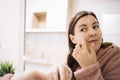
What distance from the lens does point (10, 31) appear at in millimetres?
1604

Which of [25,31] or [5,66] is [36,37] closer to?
[25,31]

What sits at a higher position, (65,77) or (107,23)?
(107,23)

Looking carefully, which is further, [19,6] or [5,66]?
[19,6]

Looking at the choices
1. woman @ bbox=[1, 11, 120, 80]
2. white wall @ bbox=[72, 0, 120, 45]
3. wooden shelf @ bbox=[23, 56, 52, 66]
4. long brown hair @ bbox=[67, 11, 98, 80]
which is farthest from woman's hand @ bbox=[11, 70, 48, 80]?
wooden shelf @ bbox=[23, 56, 52, 66]

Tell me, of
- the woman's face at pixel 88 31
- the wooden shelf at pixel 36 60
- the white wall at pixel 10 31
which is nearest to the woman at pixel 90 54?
the woman's face at pixel 88 31

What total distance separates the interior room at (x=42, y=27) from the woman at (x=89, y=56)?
1.46ft

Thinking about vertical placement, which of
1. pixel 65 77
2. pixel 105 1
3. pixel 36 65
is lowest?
pixel 36 65

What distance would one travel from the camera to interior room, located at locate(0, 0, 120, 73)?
1.08 m

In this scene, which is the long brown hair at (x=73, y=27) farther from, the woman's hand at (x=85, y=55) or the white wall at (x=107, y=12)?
the white wall at (x=107, y=12)

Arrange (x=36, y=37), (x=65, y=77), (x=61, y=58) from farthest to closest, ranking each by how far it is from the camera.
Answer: (x=36, y=37), (x=61, y=58), (x=65, y=77)

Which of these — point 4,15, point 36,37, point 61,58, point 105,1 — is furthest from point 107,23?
point 4,15

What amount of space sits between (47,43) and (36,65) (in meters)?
0.17

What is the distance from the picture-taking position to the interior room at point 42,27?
42.7 inches

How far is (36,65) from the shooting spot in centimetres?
138
